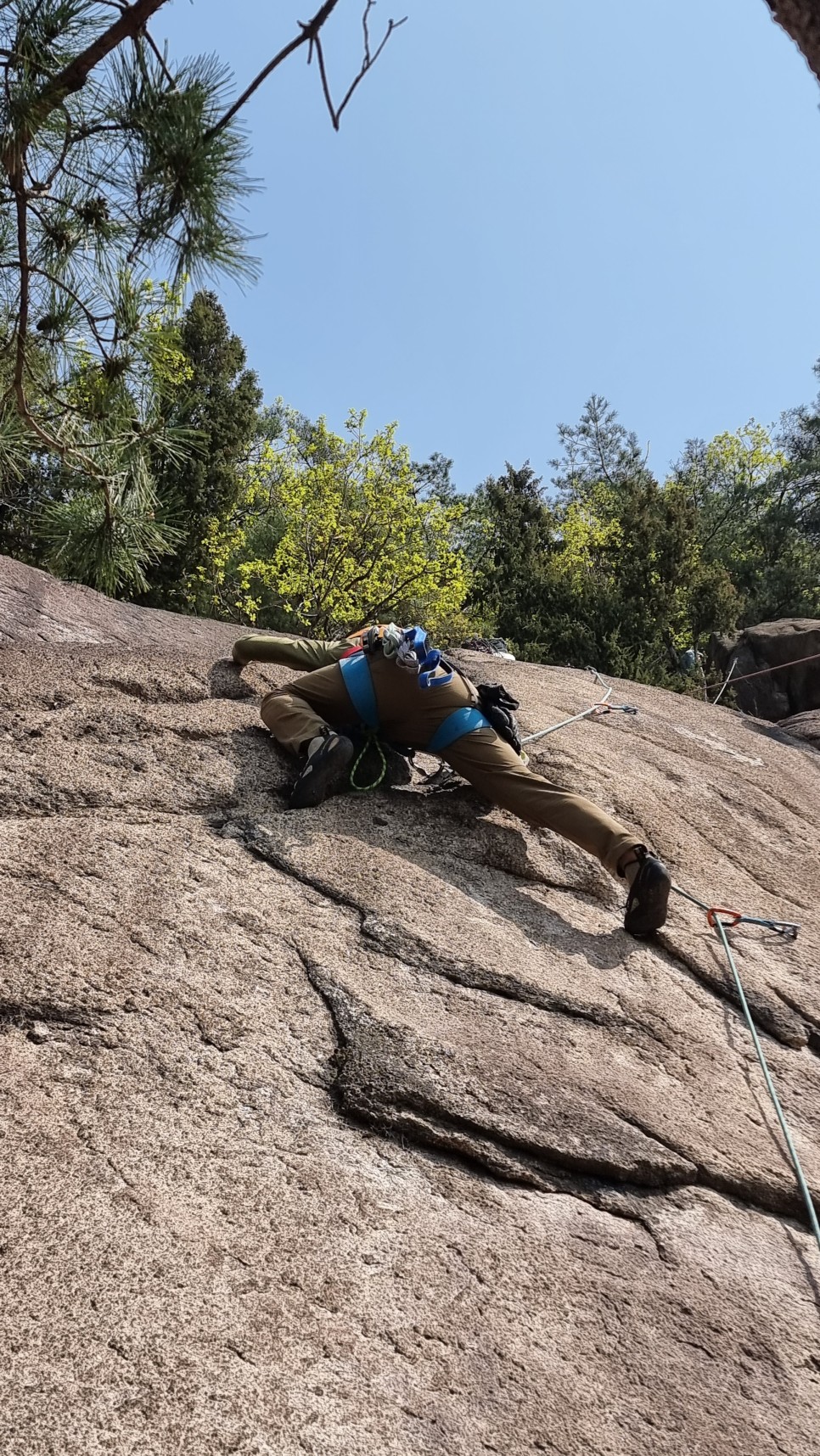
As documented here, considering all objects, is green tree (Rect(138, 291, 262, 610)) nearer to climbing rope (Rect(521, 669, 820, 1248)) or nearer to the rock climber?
climbing rope (Rect(521, 669, 820, 1248))

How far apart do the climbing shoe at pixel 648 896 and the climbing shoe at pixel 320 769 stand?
48.2 inches

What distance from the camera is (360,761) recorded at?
4336 millimetres

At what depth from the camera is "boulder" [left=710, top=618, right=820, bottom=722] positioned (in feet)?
46.7

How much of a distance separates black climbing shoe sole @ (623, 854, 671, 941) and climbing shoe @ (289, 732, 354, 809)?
1238mm

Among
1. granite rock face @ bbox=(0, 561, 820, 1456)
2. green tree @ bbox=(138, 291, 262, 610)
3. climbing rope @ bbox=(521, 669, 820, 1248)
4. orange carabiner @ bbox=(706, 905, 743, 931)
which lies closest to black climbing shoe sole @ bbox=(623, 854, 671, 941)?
granite rock face @ bbox=(0, 561, 820, 1456)

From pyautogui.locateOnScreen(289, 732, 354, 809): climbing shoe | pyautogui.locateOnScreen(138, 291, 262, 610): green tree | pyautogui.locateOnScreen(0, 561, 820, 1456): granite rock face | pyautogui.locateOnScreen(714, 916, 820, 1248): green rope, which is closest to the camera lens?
pyautogui.locateOnScreen(0, 561, 820, 1456): granite rock face

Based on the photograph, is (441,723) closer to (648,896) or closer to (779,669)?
(648,896)

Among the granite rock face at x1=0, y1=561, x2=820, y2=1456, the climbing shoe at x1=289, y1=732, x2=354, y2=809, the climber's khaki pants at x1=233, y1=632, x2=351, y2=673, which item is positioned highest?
the climber's khaki pants at x1=233, y1=632, x2=351, y2=673

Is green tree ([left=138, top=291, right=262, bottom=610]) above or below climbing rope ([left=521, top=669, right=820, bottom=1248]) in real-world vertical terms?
above

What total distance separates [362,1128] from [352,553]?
17.3 meters

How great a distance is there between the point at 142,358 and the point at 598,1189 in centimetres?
354

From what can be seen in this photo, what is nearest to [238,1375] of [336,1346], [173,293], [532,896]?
[336,1346]

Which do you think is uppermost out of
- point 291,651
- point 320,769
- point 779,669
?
point 779,669

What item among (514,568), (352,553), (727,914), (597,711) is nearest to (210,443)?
(352,553)
